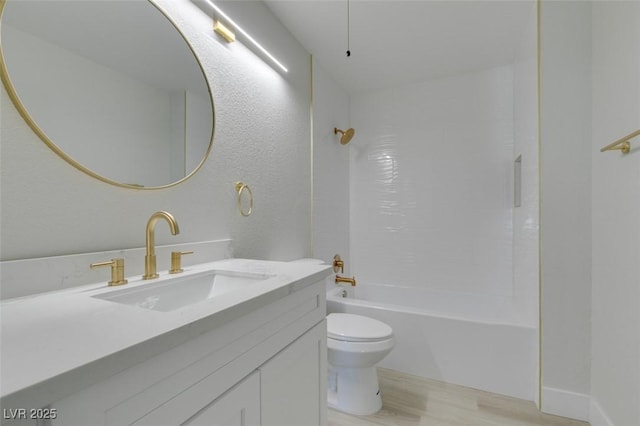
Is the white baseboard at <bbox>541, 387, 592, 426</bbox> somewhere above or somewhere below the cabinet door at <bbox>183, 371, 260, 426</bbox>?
below

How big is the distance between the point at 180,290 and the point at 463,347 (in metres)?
1.79

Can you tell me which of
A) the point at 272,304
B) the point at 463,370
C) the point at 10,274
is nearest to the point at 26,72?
the point at 10,274

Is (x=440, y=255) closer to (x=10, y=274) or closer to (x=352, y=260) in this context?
(x=352, y=260)

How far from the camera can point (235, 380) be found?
2.30 feet

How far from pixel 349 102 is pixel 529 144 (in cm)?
180

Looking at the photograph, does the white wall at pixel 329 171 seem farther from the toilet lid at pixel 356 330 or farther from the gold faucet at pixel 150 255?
the gold faucet at pixel 150 255

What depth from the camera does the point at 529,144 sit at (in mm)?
1889

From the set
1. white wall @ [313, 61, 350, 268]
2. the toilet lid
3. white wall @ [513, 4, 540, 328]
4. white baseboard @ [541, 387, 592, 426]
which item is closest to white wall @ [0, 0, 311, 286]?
white wall @ [313, 61, 350, 268]

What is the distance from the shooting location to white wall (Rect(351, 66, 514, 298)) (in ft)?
8.42

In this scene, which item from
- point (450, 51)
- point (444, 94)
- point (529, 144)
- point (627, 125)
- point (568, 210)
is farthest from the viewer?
point (444, 94)

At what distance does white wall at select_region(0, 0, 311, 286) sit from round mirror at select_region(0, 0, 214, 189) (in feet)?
0.17

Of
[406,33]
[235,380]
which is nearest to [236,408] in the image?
[235,380]

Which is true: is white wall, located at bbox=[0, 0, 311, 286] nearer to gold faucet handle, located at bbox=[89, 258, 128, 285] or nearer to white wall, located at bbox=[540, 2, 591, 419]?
gold faucet handle, located at bbox=[89, 258, 128, 285]

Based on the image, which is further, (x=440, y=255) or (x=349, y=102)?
(x=349, y=102)
